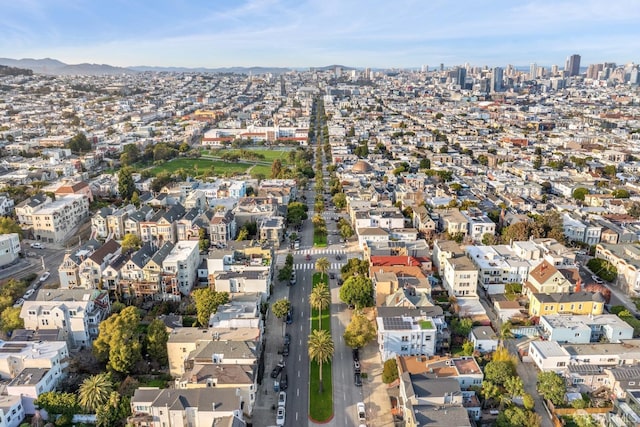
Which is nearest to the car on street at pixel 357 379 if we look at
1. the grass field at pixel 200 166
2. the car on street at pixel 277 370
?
the car on street at pixel 277 370

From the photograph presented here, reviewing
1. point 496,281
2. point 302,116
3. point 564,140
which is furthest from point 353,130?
point 496,281

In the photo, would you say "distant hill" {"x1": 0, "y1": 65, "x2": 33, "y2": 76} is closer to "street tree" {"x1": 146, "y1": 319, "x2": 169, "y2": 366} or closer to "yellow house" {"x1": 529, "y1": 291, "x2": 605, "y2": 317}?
"street tree" {"x1": 146, "y1": 319, "x2": 169, "y2": 366}

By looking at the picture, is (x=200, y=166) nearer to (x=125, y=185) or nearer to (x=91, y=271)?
(x=125, y=185)

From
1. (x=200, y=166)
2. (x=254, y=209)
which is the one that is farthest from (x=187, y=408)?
(x=200, y=166)

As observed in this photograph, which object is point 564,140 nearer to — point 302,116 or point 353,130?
point 353,130

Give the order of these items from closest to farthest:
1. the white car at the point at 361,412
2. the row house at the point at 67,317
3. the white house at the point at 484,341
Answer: the white car at the point at 361,412 → the white house at the point at 484,341 → the row house at the point at 67,317

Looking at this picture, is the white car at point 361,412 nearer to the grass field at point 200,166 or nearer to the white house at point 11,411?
the white house at point 11,411

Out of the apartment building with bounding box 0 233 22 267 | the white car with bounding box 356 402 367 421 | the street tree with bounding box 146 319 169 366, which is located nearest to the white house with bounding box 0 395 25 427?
the street tree with bounding box 146 319 169 366
